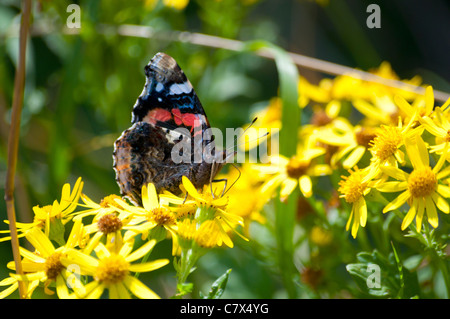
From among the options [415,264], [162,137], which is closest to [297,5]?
[162,137]

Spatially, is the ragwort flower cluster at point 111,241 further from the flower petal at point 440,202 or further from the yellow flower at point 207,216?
the flower petal at point 440,202

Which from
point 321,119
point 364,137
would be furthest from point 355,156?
point 321,119

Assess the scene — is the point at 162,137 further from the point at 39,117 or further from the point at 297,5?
the point at 297,5

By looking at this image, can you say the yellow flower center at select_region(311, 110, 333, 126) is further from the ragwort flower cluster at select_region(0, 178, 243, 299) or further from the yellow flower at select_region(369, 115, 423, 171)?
the ragwort flower cluster at select_region(0, 178, 243, 299)

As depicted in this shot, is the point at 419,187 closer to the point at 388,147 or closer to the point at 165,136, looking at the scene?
the point at 388,147

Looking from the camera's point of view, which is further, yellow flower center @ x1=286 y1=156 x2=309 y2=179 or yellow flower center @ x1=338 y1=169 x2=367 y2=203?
yellow flower center @ x1=286 y1=156 x2=309 y2=179

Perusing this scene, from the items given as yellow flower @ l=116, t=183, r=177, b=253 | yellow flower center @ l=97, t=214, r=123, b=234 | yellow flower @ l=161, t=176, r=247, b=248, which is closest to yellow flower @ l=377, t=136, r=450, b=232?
yellow flower @ l=161, t=176, r=247, b=248
